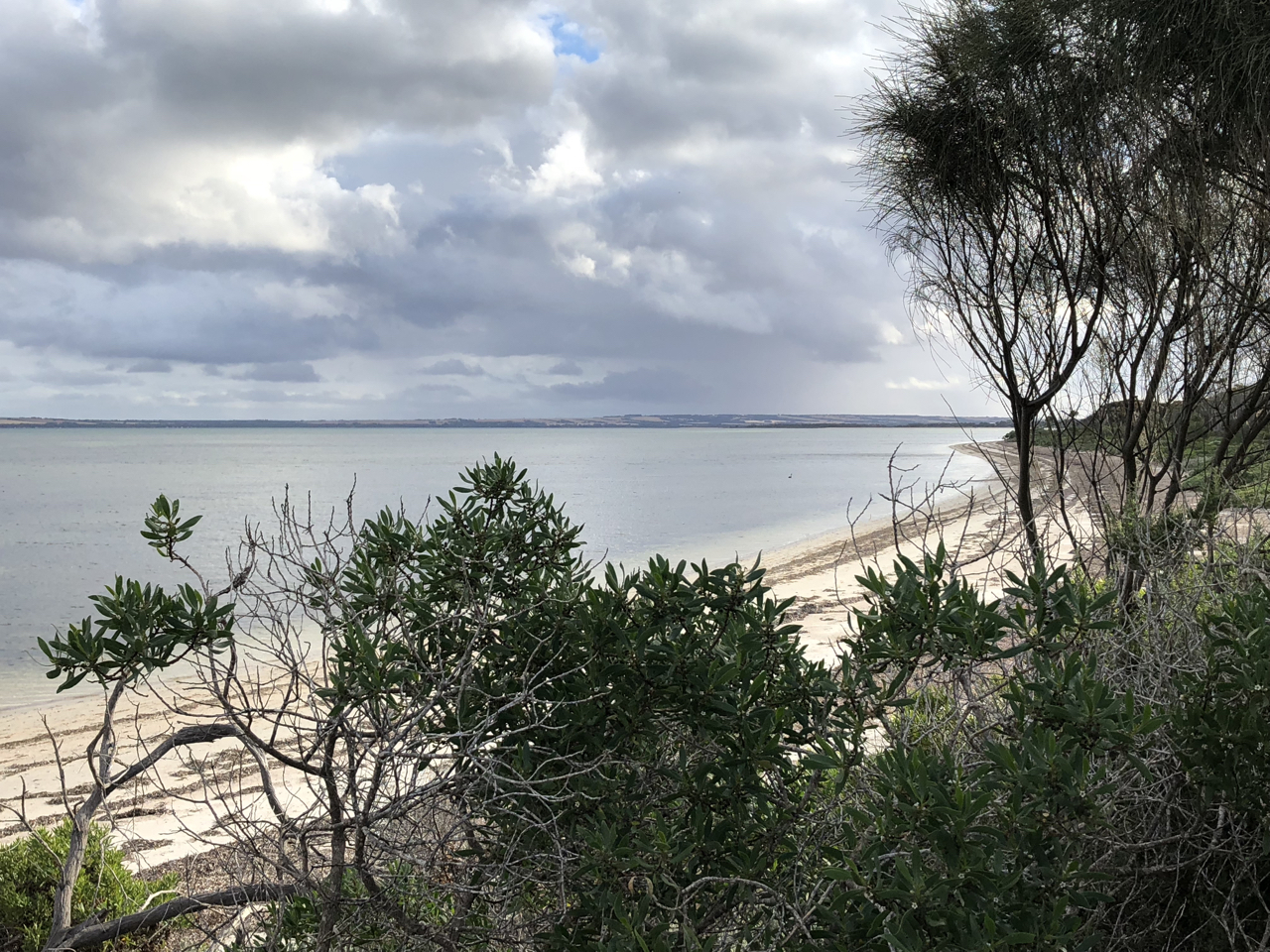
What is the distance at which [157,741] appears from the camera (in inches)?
424

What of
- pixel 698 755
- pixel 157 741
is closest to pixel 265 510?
pixel 157 741

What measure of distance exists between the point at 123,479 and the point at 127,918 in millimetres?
73524

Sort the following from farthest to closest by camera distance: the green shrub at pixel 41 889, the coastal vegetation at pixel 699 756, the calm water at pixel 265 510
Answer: the calm water at pixel 265 510 < the green shrub at pixel 41 889 < the coastal vegetation at pixel 699 756

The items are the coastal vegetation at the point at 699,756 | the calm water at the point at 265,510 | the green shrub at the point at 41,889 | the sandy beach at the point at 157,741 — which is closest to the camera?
the coastal vegetation at the point at 699,756

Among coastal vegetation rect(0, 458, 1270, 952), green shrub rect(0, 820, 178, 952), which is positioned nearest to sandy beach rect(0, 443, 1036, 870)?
green shrub rect(0, 820, 178, 952)

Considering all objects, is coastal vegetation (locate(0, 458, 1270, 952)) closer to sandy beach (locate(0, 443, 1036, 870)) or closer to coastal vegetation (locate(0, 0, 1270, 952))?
coastal vegetation (locate(0, 0, 1270, 952))

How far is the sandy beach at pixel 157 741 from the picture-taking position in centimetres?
437

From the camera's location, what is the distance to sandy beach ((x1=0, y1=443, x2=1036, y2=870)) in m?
4.37

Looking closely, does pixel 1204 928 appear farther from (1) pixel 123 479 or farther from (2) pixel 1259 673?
(1) pixel 123 479

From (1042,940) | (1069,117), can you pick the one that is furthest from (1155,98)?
(1042,940)

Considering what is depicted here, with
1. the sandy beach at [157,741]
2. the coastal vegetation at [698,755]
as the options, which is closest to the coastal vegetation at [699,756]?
the coastal vegetation at [698,755]

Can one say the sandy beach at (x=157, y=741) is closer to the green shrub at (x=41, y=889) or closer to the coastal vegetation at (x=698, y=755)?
the green shrub at (x=41, y=889)

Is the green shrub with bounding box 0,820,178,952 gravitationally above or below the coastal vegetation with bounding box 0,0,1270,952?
below

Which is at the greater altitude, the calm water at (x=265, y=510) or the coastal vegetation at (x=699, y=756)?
the coastal vegetation at (x=699, y=756)
